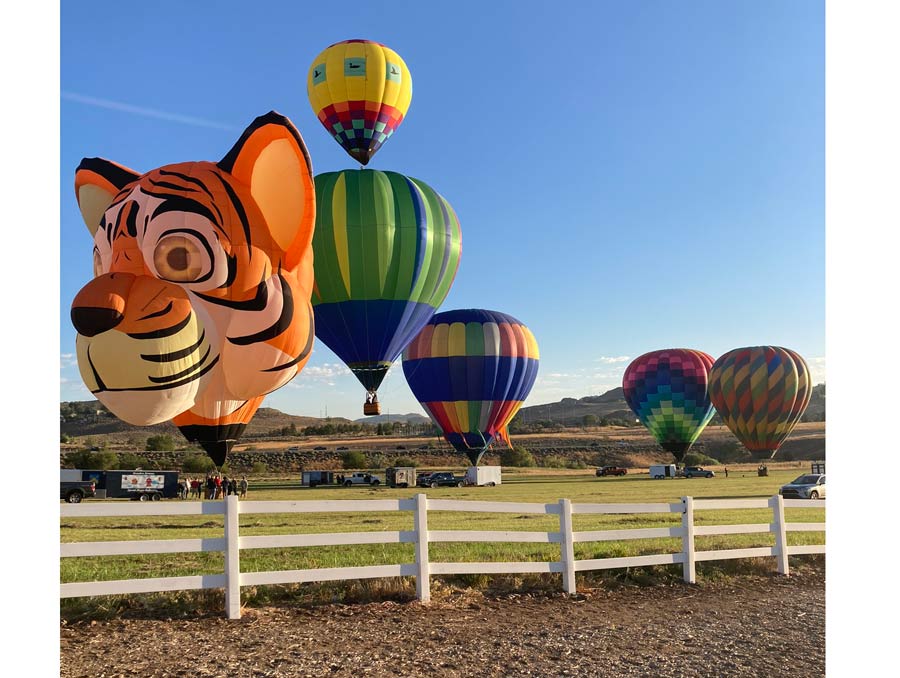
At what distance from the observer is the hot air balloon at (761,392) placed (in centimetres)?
4525

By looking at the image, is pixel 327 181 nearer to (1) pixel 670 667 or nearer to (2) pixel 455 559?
(2) pixel 455 559

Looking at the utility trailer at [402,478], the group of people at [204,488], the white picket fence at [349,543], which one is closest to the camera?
the white picket fence at [349,543]

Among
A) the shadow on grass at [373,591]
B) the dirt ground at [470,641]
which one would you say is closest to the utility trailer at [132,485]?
the shadow on grass at [373,591]

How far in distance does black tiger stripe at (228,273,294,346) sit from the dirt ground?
147 inches

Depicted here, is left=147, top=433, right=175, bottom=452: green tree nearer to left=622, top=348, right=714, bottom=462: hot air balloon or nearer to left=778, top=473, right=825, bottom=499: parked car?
left=622, top=348, right=714, bottom=462: hot air balloon

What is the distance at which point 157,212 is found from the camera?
9.91 meters

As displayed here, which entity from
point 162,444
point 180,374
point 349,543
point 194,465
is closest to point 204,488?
point 194,465

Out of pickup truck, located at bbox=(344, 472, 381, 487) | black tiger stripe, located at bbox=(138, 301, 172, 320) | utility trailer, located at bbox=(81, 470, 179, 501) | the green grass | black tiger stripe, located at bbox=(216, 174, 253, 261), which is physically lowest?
pickup truck, located at bbox=(344, 472, 381, 487)

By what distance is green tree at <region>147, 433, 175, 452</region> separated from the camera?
6656cm

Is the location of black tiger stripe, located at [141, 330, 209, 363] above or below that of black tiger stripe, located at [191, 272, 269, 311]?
below

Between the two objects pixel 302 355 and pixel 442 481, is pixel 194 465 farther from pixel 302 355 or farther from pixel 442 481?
pixel 302 355

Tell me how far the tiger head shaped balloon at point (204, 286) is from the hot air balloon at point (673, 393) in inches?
1645

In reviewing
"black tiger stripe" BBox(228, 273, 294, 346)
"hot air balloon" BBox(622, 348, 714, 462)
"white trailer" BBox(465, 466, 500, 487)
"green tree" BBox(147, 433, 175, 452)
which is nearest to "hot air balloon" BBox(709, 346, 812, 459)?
"hot air balloon" BBox(622, 348, 714, 462)

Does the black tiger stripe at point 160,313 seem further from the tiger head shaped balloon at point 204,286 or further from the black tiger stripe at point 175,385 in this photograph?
the black tiger stripe at point 175,385
